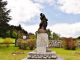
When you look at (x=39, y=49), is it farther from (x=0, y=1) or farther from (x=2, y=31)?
(x=0, y=1)

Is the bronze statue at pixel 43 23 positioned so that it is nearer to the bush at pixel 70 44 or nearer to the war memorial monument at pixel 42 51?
the war memorial monument at pixel 42 51

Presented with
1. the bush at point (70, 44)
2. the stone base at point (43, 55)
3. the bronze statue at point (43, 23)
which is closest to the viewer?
the stone base at point (43, 55)

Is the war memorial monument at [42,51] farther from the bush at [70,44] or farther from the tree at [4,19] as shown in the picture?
the tree at [4,19]

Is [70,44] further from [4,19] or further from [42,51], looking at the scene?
[4,19]

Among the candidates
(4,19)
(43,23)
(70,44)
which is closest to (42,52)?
(43,23)

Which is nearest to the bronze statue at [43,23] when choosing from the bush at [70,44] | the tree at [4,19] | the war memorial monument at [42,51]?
the war memorial monument at [42,51]

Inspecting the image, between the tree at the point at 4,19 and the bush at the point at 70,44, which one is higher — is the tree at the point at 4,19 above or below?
above

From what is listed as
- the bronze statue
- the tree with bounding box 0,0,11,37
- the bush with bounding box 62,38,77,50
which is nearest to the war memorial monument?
the bronze statue

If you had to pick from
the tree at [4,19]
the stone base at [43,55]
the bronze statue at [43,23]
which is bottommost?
the stone base at [43,55]

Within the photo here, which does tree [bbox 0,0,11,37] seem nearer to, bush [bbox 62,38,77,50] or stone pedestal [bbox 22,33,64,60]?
bush [bbox 62,38,77,50]

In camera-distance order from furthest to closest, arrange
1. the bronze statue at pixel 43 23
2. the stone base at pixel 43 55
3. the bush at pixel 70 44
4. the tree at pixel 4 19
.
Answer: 1. the tree at pixel 4 19
2. the bush at pixel 70 44
3. the bronze statue at pixel 43 23
4. the stone base at pixel 43 55

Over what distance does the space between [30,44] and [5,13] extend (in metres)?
9.65

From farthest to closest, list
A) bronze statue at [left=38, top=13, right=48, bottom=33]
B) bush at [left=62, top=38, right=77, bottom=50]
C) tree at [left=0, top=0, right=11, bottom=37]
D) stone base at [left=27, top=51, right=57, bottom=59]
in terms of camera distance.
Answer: tree at [left=0, top=0, right=11, bottom=37]
bush at [left=62, top=38, right=77, bottom=50]
bronze statue at [left=38, top=13, right=48, bottom=33]
stone base at [left=27, top=51, right=57, bottom=59]

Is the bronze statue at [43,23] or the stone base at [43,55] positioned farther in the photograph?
the bronze statue at [43,23]
